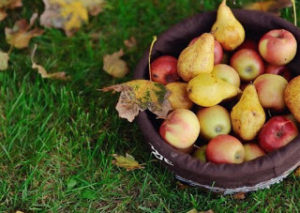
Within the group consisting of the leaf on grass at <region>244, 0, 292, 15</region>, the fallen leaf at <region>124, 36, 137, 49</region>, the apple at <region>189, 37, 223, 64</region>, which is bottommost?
the fallen leaf at <region>124, 36, 137, 49</region>

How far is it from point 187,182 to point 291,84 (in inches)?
21.9

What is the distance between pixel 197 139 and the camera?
2156mm

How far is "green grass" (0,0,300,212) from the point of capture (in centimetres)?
213

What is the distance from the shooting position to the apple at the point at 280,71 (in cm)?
222

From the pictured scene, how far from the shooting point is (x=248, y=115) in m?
1.99

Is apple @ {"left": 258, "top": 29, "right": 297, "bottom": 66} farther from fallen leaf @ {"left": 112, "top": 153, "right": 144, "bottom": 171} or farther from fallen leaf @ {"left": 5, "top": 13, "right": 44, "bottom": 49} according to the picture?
fallen leaf @ {"left": 5, "top": 13, "right": 44, "bottom": 49}

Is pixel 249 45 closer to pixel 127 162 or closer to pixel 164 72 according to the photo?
pixel 164 72

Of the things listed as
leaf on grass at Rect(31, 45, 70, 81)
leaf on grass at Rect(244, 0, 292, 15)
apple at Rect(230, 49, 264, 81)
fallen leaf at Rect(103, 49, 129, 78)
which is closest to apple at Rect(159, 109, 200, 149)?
apple at Rect(230, 49, 264, 81)

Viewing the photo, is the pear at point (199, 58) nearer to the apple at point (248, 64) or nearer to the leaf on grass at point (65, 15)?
the apple at point (248, 64)

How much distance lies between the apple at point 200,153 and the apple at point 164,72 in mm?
338

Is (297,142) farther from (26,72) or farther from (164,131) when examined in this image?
(26,72)

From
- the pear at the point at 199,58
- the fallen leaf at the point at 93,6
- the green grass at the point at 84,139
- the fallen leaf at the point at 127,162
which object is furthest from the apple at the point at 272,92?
the fallen leaf at the point at 93,6

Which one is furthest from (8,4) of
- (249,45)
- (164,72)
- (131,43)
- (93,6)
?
(249,45)

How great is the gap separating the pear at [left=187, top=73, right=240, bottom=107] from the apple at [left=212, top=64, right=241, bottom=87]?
0.21 ft
